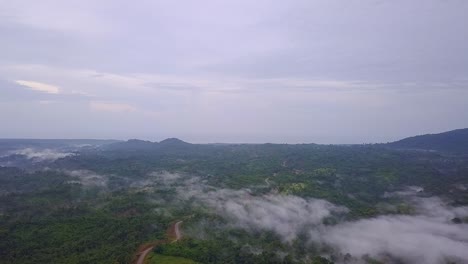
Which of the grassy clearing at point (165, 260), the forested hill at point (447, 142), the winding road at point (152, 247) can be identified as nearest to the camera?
the grassy clearing at point (165, 260)

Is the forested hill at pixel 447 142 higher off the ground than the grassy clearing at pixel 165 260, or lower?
higher

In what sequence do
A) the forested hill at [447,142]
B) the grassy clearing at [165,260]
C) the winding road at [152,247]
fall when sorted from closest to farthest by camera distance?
the grassy clearing at [165,260] < the winding road at [152,247] < the forested hill at [447,142]

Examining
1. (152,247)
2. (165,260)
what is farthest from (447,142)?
(165,260)

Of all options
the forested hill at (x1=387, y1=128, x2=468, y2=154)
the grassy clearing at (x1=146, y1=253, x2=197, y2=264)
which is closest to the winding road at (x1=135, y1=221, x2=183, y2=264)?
the grassy clearing at (x1=146, y1=253, x2=197, y2=264)

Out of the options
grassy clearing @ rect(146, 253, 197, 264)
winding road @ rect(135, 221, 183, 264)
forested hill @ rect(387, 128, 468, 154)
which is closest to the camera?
grassy clearing @ rect(146, 253, 197, 264)

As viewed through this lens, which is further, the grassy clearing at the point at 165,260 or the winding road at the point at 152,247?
the winding road at the point at 152,247

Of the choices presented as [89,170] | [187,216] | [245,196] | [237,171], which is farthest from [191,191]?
[89,170]

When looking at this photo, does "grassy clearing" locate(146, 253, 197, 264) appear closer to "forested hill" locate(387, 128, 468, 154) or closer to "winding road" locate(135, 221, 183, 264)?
"winding road" locate(135, 221, 183, 264)

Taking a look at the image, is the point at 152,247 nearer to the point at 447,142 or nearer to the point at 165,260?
the point at 165,260

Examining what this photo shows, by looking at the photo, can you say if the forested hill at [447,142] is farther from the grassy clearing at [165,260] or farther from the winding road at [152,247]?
the grassy clearing at [165,260]

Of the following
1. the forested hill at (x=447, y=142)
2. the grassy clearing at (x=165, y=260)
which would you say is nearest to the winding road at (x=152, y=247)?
the grassy clearing at (x=165, y=260)

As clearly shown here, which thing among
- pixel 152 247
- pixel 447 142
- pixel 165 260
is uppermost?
pixel 447 142

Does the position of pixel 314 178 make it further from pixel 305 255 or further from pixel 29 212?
pixel 29 212

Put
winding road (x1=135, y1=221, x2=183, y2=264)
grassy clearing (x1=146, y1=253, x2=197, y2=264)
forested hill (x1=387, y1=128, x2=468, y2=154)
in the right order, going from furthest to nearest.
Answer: forested hill (x1=387, y1=128, x2=468, y2=154) < winding road (x1=135, y1=221, x2=183, y2=264) < grassy clearing (x1=146, y1=253, x2=197, y2=264)
